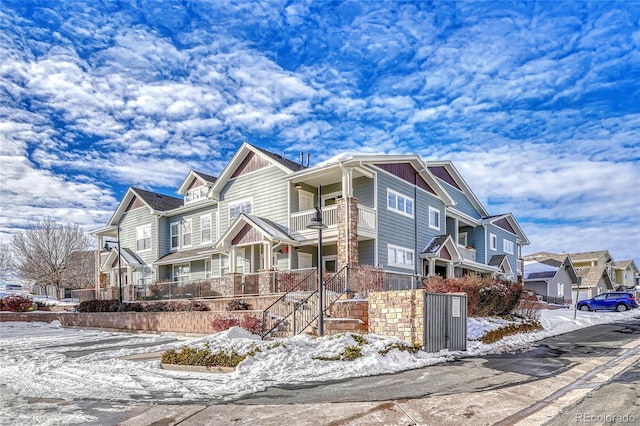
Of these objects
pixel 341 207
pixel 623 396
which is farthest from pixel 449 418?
pixel 341 207

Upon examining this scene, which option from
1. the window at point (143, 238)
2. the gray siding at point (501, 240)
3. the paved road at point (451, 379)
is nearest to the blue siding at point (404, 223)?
the gray siding at point (501, 240)

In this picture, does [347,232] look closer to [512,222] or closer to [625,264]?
[512,222]

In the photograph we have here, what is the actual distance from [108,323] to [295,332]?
14146 millimetres

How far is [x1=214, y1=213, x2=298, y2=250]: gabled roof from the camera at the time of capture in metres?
22.3

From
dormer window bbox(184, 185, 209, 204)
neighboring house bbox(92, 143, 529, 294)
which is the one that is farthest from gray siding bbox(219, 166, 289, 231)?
dormer window bbox(184, 185, 209, 204)

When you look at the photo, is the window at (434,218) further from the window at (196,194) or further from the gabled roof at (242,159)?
the window at (196,194)

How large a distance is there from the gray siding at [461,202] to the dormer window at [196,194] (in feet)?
51.3

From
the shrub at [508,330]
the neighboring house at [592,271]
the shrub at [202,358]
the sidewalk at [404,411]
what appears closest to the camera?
the sidewalk at [404,411]

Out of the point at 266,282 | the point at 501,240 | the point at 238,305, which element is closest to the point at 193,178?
the point at 266,282

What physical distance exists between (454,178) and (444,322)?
20.5 m

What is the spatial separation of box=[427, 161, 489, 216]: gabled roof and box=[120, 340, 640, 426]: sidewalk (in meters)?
21.7

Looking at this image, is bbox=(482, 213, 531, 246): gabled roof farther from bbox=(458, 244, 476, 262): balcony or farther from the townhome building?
the townhome building

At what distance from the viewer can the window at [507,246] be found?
126ft

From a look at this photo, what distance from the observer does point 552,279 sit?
4334 centimetres
